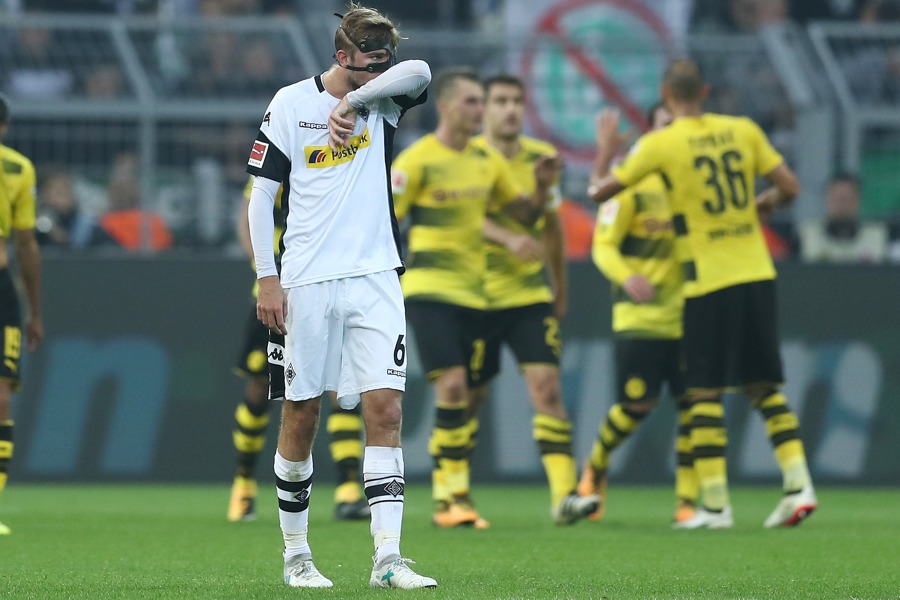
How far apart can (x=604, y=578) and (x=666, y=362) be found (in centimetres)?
383

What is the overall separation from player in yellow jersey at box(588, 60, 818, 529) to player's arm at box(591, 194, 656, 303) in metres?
0.65

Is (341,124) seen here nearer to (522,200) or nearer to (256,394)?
(522,200)

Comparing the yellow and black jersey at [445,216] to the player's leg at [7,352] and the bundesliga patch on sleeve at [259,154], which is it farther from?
the bundesliga patch on sleeve at [259,154]

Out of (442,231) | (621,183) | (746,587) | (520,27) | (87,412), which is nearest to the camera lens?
(746,587)

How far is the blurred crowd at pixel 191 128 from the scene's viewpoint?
12578mm

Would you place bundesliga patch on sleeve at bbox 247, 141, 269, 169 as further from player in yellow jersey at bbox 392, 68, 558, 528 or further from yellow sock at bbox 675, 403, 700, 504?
yellow sock at bbox 675, 403, 700, 504

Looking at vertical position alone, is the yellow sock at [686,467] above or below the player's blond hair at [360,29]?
below

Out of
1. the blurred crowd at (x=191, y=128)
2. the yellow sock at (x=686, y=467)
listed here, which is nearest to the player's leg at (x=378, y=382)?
the yellow sock at (x=686, y=467)

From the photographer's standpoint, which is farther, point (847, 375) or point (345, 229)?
point (847, 375)

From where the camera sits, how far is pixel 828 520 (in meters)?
9.50

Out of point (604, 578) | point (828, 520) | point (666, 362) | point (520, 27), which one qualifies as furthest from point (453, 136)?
point (520, 27)

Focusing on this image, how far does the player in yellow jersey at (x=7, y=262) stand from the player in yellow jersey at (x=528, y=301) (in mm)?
2631

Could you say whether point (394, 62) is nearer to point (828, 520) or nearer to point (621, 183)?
point (621, 183)

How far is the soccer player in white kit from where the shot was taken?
5852 mm
